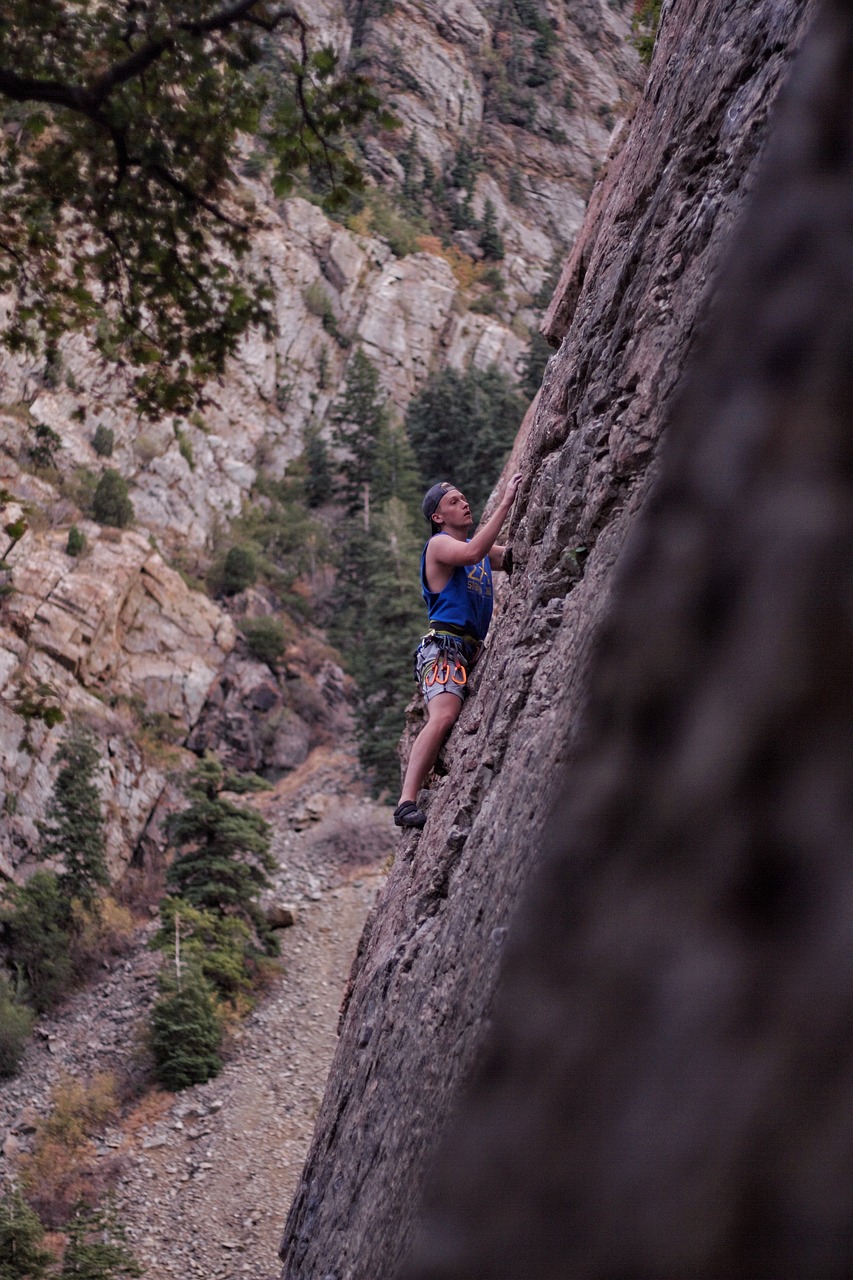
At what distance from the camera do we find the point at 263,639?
90.2 feet

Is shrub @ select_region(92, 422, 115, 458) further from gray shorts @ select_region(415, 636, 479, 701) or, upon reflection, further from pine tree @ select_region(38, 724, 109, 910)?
gray shorts @ select_region(415, 636, 479, 701)

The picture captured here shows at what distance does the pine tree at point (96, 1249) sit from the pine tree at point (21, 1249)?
10.2 inches

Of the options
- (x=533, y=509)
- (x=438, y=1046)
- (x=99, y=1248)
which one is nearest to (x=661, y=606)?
(x=438, y=1046)

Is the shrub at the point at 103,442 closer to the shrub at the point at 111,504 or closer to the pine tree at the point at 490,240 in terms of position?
the shrub at the point at 111,504

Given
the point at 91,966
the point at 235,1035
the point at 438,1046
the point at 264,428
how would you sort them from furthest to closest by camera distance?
the point at 264,428 → the point at 91,966 → the point at 235,1035 → the point at 438,1046

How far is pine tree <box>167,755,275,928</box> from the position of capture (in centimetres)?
1672

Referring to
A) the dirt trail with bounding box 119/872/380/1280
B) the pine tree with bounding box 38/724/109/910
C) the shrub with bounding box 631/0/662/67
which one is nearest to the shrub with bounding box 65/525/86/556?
the pine tree with bounding box 38/724/109/910

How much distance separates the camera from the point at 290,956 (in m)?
17.0

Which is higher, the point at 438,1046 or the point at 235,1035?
the point at 438,1046

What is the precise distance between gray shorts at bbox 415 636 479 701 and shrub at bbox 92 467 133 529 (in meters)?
23.6

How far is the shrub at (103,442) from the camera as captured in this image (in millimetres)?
29562

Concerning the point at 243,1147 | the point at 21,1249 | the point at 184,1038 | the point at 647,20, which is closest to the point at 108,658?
the point at 184,1038

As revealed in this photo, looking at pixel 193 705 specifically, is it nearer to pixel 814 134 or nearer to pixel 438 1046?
pixel 438 1046

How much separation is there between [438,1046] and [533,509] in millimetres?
2218
